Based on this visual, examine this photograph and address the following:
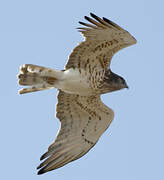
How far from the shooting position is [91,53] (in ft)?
41.6

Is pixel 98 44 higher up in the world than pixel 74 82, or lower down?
higher up

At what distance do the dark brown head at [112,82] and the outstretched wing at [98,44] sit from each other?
0.26m

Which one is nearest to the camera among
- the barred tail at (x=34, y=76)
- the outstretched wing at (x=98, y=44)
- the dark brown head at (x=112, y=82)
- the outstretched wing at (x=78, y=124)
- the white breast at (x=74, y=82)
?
the outstretched wing at (x=98, y=44)

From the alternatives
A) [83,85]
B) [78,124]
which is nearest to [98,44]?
[83,85]

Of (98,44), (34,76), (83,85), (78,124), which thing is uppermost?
(98,44)

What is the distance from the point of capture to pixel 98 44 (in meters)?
12.5

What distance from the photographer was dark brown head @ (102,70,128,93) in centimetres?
1304

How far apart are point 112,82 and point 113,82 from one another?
25 millimetres

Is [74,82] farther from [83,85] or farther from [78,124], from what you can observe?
[78,124]

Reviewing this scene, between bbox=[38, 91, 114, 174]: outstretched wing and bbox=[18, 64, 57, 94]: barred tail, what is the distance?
0.75m

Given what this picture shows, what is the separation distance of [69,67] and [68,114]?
1462 mm

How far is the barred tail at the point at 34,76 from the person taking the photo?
1265 cm

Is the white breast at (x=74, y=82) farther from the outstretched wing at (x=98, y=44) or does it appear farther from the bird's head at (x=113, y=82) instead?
the bird's head at (x=113, y=82)

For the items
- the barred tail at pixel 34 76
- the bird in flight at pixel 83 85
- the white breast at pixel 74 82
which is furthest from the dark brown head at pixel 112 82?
the barred tail at pixel 34 76
